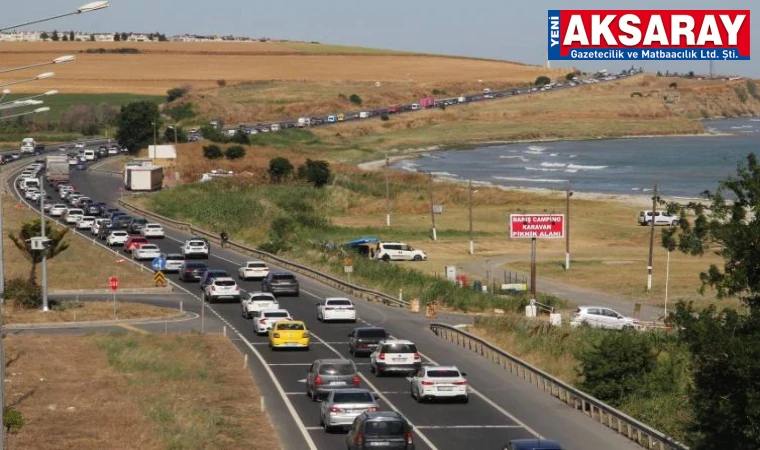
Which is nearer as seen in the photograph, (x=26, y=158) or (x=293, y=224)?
(x=293, y=224)

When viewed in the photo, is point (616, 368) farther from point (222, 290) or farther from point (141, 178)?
point (141, 178)

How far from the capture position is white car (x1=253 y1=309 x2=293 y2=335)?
176ft

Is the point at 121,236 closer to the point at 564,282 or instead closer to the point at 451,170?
the point at 564,282

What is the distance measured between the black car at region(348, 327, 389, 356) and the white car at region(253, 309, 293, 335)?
4.62 m

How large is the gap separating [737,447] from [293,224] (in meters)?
73.0

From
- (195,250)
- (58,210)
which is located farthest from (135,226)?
(58,210)

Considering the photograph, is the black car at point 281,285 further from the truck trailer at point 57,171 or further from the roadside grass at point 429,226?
the truck trailer at point 57,171

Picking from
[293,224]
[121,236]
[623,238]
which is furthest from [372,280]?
[623,238]

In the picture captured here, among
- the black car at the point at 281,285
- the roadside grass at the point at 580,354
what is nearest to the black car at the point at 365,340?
the roadside grass at the point at 580,354

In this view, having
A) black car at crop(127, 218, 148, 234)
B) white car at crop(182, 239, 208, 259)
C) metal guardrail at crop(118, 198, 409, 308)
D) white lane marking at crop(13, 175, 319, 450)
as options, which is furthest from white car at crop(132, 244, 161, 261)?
white lane marking at crop(13, 175, 319, 450)

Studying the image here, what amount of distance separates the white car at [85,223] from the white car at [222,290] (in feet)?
104

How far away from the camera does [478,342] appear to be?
50.4 m

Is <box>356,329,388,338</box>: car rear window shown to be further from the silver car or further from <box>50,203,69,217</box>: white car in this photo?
<box>50,203,69,217</box>: white car

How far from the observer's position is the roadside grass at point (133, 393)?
1332 inches
